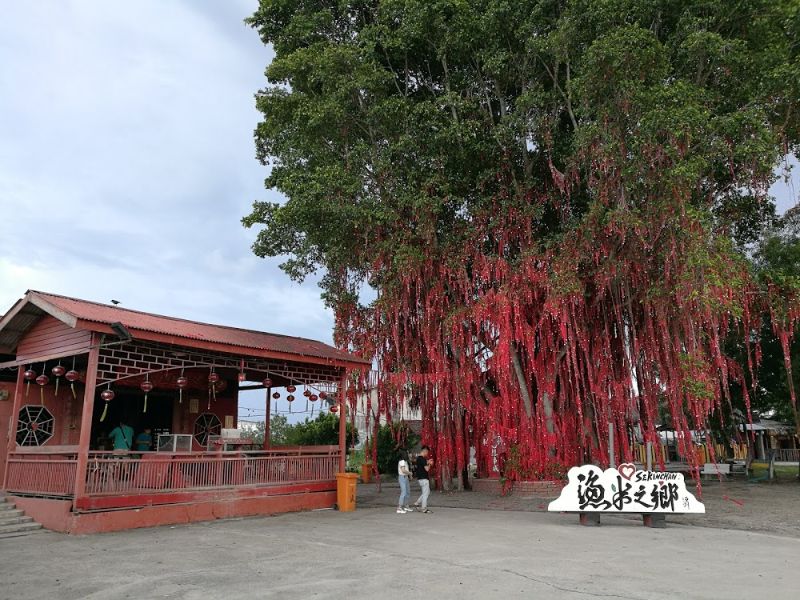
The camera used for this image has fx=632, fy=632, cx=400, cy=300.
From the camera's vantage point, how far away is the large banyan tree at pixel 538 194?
40.0ft

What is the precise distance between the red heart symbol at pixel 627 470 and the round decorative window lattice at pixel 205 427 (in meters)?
9.59

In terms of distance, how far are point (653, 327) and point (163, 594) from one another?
39.2ft

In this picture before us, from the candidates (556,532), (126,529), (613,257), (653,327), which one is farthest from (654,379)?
(126,529)

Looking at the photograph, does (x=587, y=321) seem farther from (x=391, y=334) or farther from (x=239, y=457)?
(x=239, y=457)

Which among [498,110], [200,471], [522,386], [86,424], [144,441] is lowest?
[200,471]

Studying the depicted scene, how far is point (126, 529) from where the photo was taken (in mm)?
10367

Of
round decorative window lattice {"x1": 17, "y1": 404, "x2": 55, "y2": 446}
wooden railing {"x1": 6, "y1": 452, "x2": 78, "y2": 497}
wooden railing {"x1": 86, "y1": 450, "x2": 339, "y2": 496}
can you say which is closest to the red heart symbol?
wooden railing {"x1": 86, "y1": 450, "x2": 339, "y2": 496}

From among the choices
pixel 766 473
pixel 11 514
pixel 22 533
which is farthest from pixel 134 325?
pixel 766 473

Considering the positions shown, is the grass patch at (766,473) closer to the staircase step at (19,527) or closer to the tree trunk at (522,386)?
the tree trunk at (522,386)

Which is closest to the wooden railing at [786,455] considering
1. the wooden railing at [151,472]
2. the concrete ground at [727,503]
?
the concrete ground at [727,503]

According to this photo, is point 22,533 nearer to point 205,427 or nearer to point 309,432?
point 205,427

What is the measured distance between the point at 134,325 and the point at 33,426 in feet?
13.7

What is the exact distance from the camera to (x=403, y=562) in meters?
7.44

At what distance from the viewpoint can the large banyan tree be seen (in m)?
12.2
